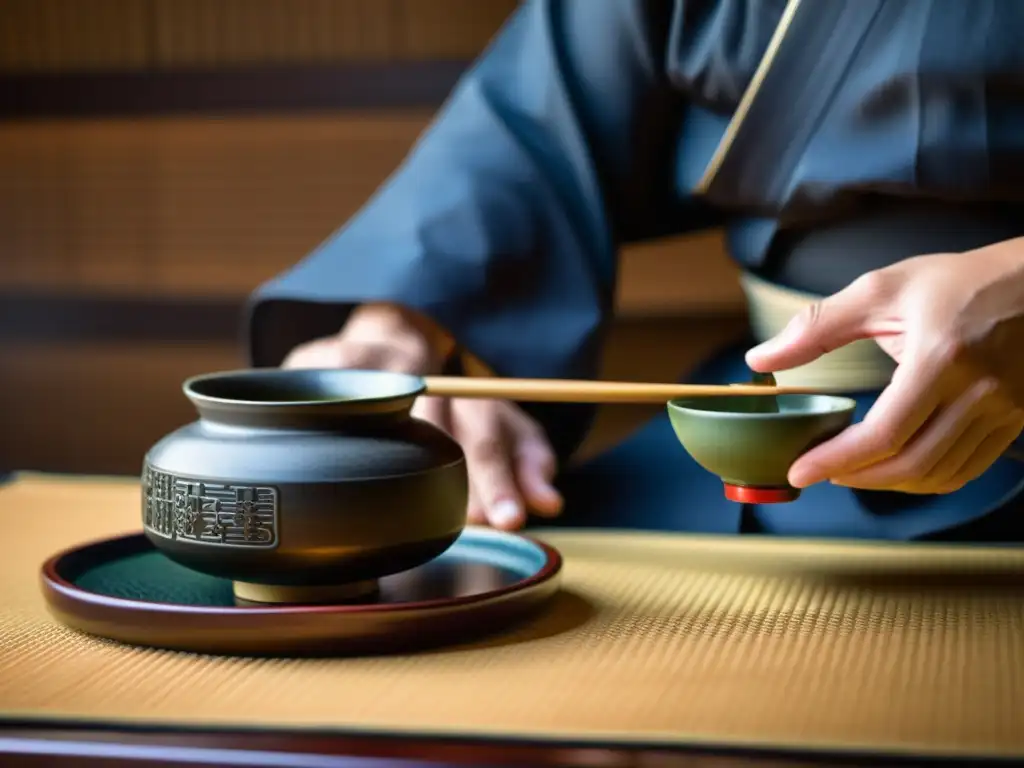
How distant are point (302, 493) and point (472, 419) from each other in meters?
0.39

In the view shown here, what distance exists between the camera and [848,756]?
0.56m

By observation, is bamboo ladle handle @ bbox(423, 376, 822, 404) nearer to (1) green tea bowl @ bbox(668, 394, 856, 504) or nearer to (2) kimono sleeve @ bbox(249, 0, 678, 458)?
(1) green tea bowl @ bbox(668, 394, 856, 504)

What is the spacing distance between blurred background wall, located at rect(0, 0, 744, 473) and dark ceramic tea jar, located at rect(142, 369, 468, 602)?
1178 mm

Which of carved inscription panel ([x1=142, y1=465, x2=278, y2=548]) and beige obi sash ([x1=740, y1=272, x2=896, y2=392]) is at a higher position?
beige obi sash ([x1=740, y1=272, x2=896, y2=392])

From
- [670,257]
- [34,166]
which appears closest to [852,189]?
[670,257]

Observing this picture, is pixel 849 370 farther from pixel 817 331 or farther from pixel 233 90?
pixel 233 90

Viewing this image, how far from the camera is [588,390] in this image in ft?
2.75

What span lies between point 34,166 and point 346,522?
1528 millimetres

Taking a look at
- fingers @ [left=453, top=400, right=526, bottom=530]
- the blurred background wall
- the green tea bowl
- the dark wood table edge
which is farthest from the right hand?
the blurred background wall

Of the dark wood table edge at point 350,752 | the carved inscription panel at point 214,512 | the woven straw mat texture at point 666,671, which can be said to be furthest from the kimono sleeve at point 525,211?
the dark wood table edge at point 350,752

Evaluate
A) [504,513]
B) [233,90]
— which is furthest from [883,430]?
[233,90]

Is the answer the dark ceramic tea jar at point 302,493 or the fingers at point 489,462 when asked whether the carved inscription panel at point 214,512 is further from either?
the fingers at point 489,462

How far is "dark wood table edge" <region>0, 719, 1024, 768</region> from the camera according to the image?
1.84 ft

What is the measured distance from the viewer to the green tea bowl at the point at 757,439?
78cm
